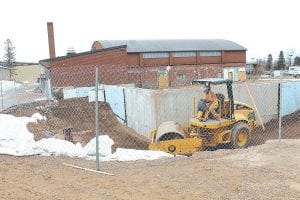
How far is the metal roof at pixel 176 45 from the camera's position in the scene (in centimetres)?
4606

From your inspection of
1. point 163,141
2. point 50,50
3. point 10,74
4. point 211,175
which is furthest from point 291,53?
point 211,175

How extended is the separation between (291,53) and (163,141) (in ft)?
227

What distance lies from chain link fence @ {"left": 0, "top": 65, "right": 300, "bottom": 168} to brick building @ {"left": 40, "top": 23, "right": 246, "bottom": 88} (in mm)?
7476

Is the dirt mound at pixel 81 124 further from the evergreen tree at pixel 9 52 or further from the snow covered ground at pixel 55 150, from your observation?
the evergreen tree at pixel 9 52

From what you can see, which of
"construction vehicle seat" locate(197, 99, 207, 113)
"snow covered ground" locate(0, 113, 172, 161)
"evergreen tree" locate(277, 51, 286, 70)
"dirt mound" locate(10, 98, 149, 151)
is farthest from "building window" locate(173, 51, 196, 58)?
"snow covered ground" locate(0, 113, 172, 161)

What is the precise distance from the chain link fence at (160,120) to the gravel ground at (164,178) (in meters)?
0.86

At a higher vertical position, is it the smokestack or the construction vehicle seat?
the smokestack

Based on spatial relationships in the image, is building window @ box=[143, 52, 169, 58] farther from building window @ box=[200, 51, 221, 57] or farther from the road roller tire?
the road roller tire

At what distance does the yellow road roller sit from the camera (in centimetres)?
1257

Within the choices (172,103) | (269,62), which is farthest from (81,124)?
(269,62)

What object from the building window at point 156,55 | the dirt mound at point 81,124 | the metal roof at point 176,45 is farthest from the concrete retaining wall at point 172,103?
the building window at point 156,55

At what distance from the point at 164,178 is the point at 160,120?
902 centimetres

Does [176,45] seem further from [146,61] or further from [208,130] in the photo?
[208,130]

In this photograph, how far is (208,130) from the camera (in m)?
12.8
